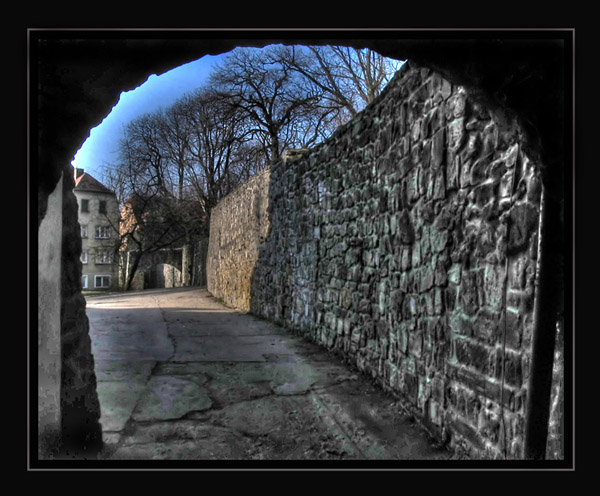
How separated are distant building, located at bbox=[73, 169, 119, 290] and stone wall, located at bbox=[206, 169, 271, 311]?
10.1 metres

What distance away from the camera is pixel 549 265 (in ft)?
6.01

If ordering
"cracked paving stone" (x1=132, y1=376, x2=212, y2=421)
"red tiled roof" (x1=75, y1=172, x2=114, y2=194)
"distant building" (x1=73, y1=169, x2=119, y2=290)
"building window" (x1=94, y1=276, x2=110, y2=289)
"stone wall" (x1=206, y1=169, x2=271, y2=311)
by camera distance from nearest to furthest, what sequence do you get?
"cracked paving stone" (x1=132, y1=376, x2=212, y2=421)
"stone wall" (x1=206, y1=169, x2=271, y2=311)
"distant building" (x1=73, y1=169, x2=119, y2=290)
"red tiled roof" (x1=75, y1=172, x2=114, y2=194)
"building window" (x1=94, y1=276, x2=110, y2=289)

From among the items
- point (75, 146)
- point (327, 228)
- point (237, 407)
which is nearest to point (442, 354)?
point (237, 407)

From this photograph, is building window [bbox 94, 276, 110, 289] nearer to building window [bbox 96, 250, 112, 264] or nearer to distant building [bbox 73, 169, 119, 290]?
distant building [bbox 73, 169, 119, 290]

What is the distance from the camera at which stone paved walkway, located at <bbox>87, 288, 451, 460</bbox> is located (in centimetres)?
266

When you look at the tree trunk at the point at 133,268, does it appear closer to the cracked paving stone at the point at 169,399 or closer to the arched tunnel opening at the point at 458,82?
the cracked paving stone at the point at 169,399

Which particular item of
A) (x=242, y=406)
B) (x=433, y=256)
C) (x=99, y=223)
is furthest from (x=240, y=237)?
(x=99, y=223)

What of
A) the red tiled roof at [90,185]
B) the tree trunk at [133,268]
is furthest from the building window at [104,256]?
the red tiled roof at [90,185]

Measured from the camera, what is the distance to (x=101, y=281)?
25500 millimetres

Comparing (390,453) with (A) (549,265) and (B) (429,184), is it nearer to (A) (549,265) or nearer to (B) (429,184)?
(A) (549,265)

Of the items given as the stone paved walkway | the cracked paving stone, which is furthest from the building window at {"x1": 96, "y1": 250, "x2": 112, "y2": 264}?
the cracked paving stone

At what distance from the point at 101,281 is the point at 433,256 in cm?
2581

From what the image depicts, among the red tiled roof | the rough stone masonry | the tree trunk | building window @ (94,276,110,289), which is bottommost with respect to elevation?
building window @ (94,276,110,289)

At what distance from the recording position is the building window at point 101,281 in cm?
2518
